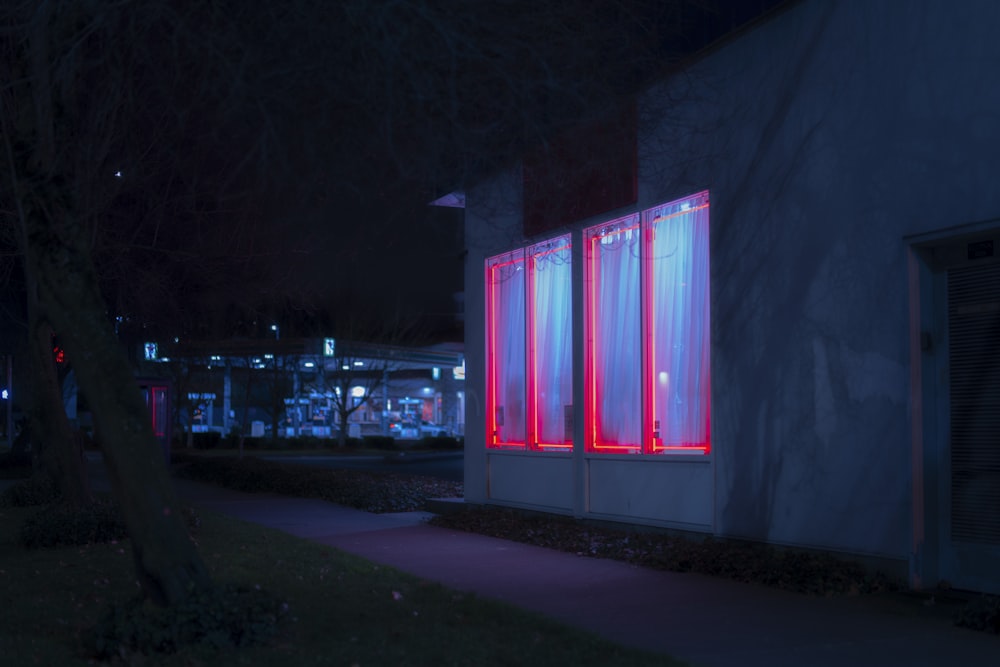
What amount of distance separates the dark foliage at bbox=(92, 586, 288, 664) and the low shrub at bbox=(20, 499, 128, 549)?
18.3 ft

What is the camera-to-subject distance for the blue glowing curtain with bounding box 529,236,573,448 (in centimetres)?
1426

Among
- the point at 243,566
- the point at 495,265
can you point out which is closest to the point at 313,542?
the point at 243,566

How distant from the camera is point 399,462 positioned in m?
37.7

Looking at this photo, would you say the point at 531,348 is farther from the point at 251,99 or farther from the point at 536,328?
the point at 251,99

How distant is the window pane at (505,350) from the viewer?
15344 millimetres

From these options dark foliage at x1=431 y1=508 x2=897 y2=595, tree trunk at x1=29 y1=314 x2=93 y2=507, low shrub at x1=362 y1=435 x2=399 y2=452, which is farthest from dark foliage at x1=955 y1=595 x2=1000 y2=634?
low shrub at x1=362 y1=435 x2=399 y2=452

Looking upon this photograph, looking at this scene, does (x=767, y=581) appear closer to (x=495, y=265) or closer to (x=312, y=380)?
(x=495, y=265)

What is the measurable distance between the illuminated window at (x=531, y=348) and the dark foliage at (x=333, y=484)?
11.9 ft

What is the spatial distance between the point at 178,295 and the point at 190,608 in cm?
1032

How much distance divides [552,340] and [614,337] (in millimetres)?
1479

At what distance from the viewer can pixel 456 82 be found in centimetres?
872

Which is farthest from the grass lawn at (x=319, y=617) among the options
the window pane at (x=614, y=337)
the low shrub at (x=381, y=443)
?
the low shrub at (x=381, y=443)

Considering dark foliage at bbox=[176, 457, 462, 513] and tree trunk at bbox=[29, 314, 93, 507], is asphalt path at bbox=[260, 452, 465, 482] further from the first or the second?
tree trunk at bbox=[29, 314, 93, 507]

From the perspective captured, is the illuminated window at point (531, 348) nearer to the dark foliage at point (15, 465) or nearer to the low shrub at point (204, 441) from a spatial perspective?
the dark foliage at point (15, 465)
